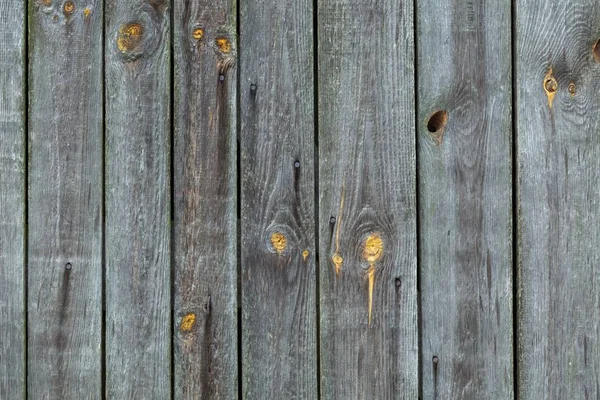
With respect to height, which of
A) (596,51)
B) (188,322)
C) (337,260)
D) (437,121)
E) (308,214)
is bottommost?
(188,322)

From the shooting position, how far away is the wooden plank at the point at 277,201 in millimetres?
2264

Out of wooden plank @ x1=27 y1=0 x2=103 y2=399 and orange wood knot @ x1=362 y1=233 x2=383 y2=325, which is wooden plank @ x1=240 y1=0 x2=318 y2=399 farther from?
wooden plank @ x1=27 y1=0 x2=103 y2=399

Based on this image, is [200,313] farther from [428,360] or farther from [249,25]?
[249,25]

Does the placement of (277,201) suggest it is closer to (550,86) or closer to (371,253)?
(371,253)

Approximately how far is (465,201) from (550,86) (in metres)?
0.38

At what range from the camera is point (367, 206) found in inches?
89.4

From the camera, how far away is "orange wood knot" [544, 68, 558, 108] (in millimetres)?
2277

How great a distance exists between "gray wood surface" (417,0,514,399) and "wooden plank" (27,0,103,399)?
87cm

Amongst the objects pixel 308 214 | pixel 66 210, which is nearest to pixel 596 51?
pixel 308 214

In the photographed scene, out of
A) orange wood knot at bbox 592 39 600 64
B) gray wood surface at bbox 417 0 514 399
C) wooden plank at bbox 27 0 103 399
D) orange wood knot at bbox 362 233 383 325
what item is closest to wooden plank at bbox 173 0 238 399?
wooden plank at bbox 27 0 103 399

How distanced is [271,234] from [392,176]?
355mm

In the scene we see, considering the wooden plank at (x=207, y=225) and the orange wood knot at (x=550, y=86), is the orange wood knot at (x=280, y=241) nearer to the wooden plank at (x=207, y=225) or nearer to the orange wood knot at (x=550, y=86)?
the wooden plank at (x=207, y=225)

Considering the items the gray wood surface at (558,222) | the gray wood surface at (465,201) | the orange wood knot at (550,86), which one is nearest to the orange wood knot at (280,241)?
the gray wood surface at (465,201)

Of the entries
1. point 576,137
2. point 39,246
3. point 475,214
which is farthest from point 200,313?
point 576,137
